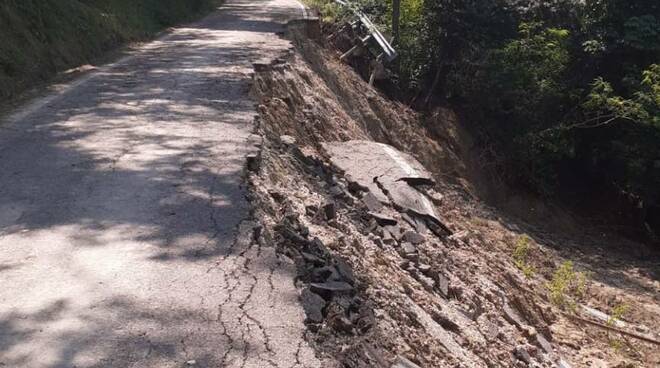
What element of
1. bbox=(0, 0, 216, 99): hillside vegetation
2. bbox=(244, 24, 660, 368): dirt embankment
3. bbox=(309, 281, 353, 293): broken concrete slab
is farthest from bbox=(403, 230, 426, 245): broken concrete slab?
bbox=(0, 0, 216, 99): hillside vegetation

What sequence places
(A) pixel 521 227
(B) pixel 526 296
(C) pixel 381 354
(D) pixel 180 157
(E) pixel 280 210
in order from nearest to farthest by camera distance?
(C) pixel 381 354 < (E) pixel 280 210 < (D) pixel 180 157 < (B) pixel 526 296 < (A) pixel 521 227

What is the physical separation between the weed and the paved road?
4914mm

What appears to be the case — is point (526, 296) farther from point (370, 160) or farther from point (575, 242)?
point (575, 242)

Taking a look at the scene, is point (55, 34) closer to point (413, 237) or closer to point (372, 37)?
point (372, 37)

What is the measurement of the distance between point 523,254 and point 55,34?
8.86 metres

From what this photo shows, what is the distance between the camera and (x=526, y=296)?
8.93 meters

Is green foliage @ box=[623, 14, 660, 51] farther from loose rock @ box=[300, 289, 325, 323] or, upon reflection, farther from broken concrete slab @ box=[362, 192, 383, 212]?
loose rock @ box=[300, 289, 325, 323]

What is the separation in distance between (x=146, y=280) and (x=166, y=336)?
2.32ft

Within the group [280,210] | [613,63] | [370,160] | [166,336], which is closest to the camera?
[166,336]

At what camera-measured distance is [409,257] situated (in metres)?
7.20

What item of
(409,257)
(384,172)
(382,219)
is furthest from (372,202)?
(384,172)

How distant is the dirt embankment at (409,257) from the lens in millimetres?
4945

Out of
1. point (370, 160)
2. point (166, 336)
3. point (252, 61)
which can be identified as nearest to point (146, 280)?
point (166, 336)

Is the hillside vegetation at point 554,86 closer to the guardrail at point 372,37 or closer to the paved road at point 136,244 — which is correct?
the guardrail at point 372,37
